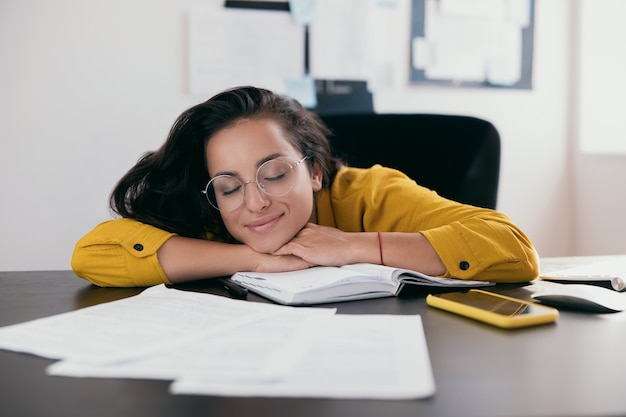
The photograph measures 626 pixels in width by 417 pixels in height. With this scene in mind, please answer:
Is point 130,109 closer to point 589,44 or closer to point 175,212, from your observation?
point 175,212

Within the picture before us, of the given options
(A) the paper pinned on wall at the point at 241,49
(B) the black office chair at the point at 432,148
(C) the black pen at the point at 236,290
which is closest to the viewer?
(C) the black pen at the point at 236,290

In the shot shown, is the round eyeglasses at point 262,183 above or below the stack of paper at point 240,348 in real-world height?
above

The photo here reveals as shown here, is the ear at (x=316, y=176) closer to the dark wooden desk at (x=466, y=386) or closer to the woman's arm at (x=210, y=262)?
the woman's arm at (x=210, y=262)

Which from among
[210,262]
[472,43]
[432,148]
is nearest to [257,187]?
[210,262]

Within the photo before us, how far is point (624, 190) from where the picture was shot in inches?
111

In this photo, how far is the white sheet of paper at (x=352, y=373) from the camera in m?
0.53

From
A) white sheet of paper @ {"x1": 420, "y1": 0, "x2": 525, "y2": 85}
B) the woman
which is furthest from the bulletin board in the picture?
the woman

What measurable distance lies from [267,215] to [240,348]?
0.64m

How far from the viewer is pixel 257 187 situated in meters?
1.28

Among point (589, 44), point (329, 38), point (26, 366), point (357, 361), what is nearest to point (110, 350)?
point (26, 366)

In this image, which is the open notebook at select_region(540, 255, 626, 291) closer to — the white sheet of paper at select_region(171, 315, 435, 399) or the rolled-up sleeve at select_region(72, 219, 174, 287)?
the white sheet of paper at select_region(171, 315, 435, 399)

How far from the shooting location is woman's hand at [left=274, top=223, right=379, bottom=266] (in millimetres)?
1162

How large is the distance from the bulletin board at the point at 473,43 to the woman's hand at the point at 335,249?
189cm

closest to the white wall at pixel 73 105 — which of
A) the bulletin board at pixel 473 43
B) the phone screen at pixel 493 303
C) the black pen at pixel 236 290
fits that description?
the bulletin board at pixel 473 43
